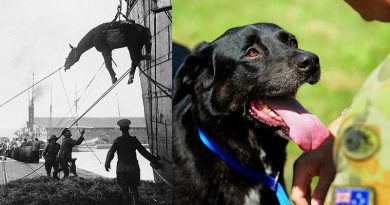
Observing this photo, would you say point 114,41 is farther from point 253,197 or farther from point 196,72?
point 253,197

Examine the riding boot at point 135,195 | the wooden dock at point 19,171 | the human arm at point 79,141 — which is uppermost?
the human arm at point 79,141

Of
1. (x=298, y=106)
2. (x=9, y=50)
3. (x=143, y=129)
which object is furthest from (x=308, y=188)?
(x=9, y=50)

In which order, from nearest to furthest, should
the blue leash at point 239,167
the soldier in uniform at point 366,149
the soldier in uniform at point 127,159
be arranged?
the soldier in uniform at point 366,149 < the blue leash at point 239,167 < the soldier in uniform at point 127,159

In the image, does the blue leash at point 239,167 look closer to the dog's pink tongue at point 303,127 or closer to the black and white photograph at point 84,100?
the dog's pink tongue at point 303,127

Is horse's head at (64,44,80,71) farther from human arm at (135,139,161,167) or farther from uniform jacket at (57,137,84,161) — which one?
human arm at (135,139,161,167)

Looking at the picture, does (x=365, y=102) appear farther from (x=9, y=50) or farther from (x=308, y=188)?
(x=9, y=50)

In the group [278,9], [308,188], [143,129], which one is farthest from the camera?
[143,129]

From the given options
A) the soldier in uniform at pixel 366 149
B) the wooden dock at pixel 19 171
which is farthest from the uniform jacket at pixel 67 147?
the soldier in uniform at pixel 366 149
